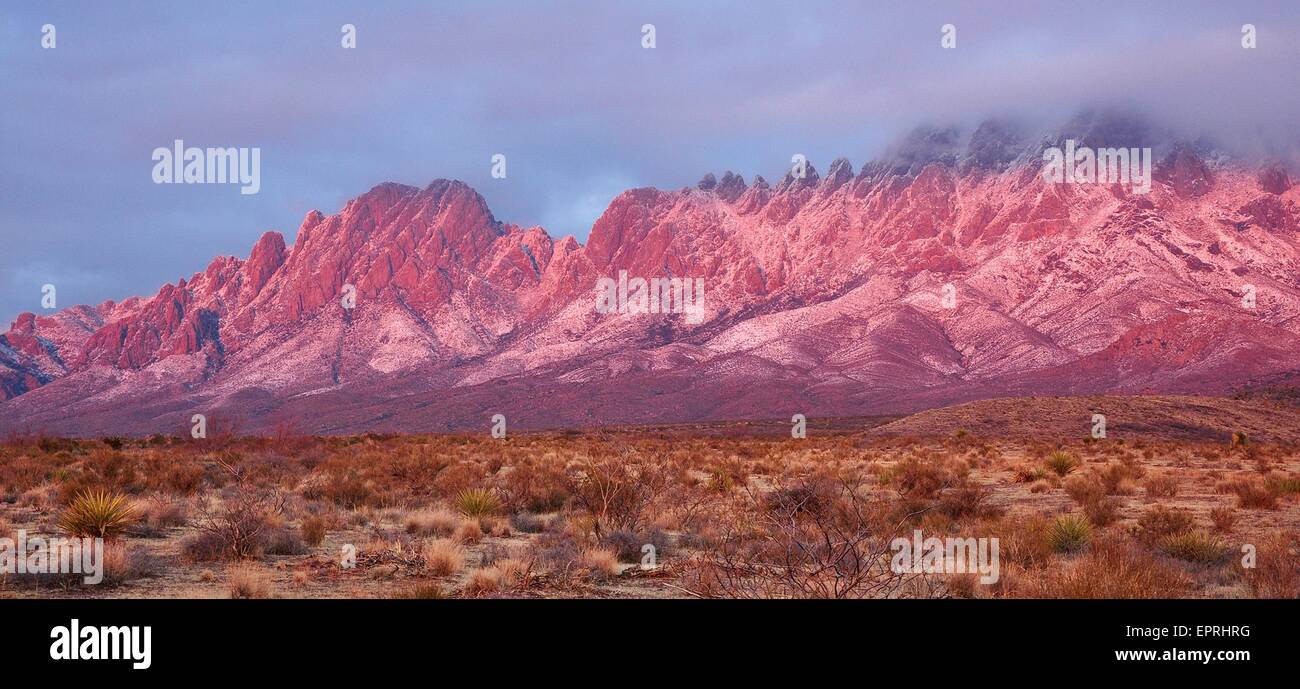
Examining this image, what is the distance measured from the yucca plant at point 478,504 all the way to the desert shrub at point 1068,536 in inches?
392

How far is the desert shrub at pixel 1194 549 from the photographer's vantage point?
476 inches

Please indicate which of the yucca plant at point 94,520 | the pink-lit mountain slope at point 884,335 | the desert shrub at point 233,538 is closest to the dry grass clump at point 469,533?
the desert shrub at point 233,538

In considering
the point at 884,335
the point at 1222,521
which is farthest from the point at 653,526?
the point at 884,335

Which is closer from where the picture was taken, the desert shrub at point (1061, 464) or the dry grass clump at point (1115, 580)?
the dry grass clump at point (1115, 580)

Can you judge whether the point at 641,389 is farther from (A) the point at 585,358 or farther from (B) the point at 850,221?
(B) the point at 850,221

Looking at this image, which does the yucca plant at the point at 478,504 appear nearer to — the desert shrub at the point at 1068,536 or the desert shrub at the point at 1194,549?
the desert shrub at the point at 1068,536

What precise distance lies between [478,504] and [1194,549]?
39.5 ft

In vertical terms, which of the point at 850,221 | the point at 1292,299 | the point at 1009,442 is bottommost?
the point at 1009,442

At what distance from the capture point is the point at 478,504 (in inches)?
683

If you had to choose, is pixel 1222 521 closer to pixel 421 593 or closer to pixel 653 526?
pixel 653 526

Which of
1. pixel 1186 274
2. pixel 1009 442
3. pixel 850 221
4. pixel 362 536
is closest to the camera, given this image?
pixel 362 536
